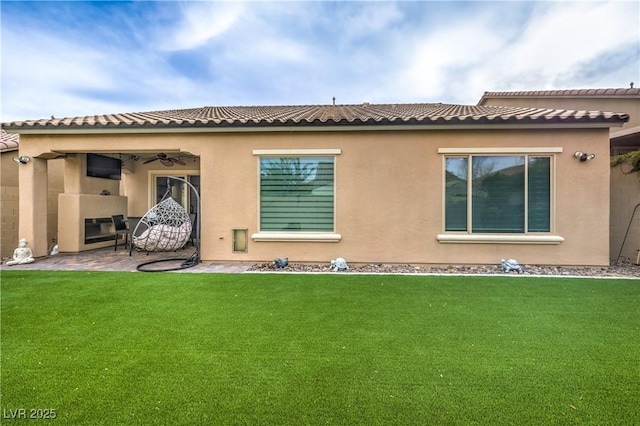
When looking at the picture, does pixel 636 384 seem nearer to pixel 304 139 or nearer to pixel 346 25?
pixel 304 139

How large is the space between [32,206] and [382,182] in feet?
32.1

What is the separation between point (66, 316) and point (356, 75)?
15.5m

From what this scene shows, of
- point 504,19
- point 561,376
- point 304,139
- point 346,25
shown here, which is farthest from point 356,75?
point 561,376

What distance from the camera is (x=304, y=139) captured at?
316 inches

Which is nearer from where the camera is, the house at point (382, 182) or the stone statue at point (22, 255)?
the house at point (382, 182)

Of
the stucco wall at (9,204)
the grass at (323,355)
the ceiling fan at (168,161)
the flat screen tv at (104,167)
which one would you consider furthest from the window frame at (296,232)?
the stucco wall at (9,204)

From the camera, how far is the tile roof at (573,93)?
488 inches

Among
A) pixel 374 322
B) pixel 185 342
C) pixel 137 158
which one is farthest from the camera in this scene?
pixel 137 158

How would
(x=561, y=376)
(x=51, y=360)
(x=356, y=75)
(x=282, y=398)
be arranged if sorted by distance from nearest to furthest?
1. (x=282, y=398)
2. (x=561, y=376)
3. (x=51, y=360)
4. (x=356, y=75)

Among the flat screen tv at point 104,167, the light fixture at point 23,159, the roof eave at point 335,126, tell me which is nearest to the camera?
the roof eave at point 335,126

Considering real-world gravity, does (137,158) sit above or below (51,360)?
above

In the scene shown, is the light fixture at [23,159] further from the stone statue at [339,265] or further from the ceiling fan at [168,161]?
the stone statue at [339,265]

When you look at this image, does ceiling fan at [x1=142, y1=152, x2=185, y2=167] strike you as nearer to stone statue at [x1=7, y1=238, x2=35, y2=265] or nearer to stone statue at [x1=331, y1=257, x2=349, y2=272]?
stone statue at [x1=7, y1=238, x2=35, y2=265]

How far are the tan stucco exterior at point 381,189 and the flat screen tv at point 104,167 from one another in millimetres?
1733
